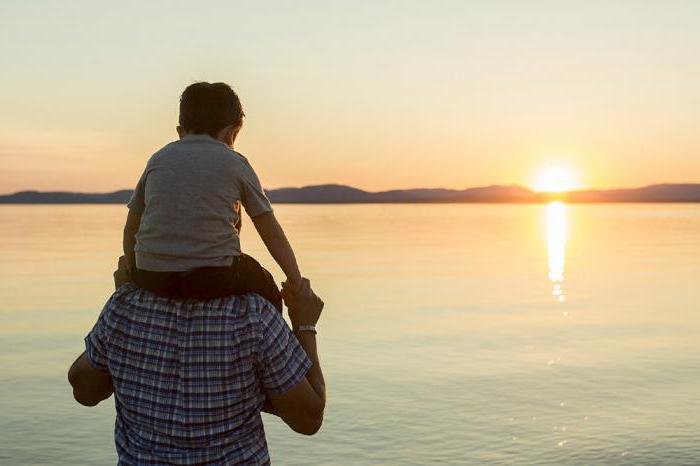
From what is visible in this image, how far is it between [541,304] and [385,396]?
39.3ft

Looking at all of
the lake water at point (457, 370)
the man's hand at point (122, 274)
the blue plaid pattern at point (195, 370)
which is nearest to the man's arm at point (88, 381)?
the blue plaid pattern at point (195, 370)

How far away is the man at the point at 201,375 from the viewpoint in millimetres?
2666

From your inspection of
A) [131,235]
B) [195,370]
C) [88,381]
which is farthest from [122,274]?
[195,370]

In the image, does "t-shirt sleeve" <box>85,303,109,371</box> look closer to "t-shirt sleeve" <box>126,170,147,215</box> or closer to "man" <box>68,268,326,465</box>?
"man" <box>68,268,326,465</box>

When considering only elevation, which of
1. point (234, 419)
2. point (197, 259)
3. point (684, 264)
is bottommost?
point (684, 264)

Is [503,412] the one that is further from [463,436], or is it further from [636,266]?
[636,266]

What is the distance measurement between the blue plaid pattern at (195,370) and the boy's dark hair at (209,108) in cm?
52

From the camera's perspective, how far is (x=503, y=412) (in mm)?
11031

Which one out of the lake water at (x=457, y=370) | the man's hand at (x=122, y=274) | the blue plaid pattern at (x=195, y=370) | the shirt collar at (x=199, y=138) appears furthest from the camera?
the lake water at (x=457, y=370)

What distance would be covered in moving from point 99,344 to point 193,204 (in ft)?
1.80

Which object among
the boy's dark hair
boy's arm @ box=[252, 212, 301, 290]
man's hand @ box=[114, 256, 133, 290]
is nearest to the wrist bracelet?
boy's arm @ box=[252, 212, 301, 290]

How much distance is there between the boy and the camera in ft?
8.83

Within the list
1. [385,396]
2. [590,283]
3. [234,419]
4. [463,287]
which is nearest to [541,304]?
[463,287]

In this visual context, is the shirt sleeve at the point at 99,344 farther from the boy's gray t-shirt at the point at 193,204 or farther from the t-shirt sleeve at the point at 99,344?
the boy's gray t-shirt at the point at 193,204
